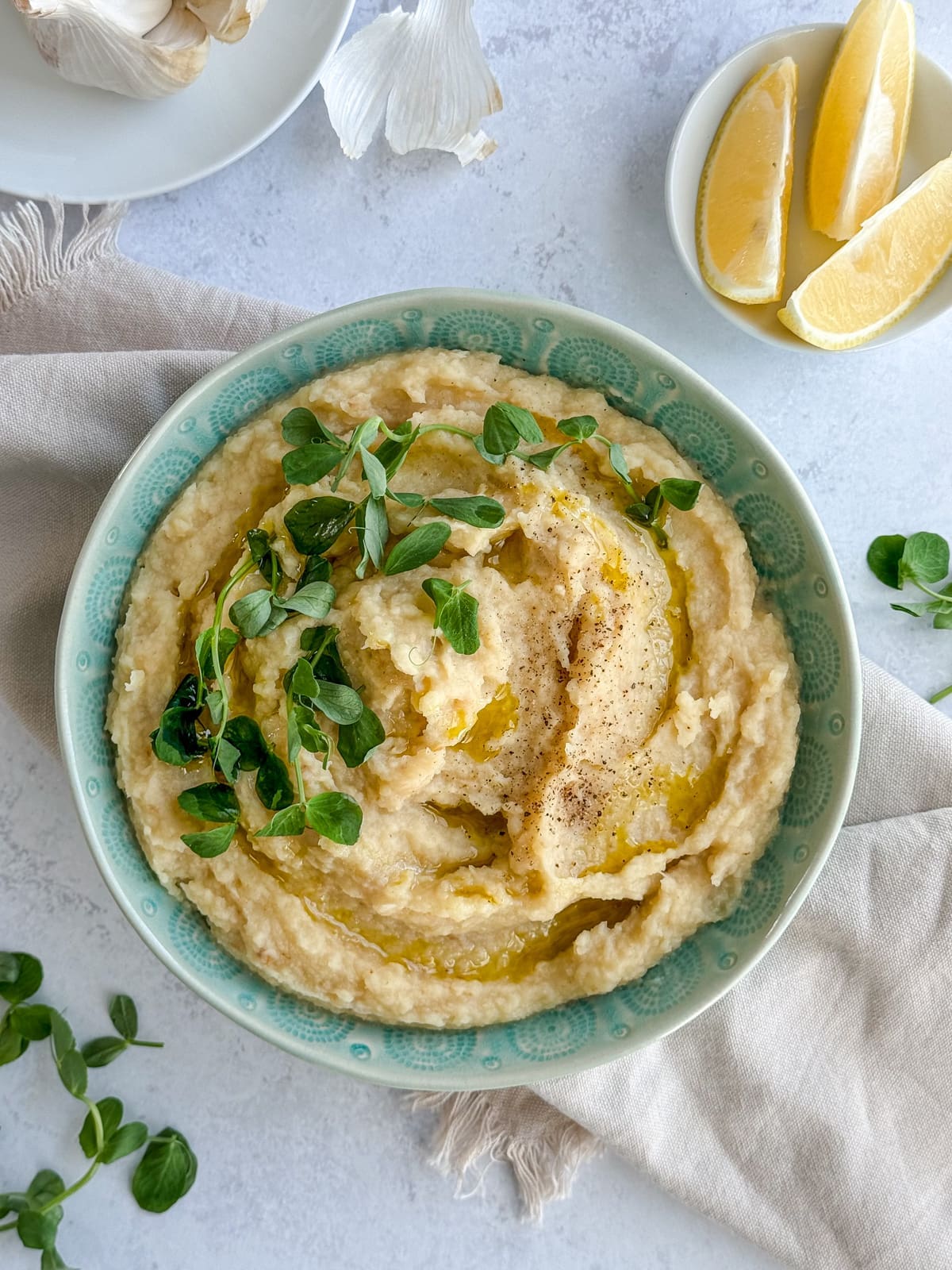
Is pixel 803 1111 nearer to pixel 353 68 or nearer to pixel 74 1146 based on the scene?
pixel 74 1146

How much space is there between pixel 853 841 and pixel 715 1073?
94 cm

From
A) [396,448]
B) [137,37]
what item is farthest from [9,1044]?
[137,37]

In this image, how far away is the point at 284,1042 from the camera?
10.9ft

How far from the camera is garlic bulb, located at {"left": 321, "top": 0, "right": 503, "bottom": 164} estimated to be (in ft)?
12.8

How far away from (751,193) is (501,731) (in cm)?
202

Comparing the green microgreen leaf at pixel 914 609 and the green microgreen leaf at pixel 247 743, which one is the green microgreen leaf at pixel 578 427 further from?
the green microgreen leaf at pixel 914 609

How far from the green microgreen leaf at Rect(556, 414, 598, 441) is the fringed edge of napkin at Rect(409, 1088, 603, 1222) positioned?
2.33m

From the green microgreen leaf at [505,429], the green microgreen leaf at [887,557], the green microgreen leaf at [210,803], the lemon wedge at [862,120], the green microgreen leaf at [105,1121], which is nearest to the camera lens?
the green microgreen leaf at [505,429]

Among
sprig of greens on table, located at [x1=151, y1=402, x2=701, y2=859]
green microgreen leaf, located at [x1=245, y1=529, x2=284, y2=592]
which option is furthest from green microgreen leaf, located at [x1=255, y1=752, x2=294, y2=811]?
green microgreen leaf, located at [x1=245, y1=529, x2=284, y2=592]

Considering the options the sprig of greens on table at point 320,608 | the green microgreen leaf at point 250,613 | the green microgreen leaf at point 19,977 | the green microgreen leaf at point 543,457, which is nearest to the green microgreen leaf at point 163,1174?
the green microgreen leaf at point 19,977

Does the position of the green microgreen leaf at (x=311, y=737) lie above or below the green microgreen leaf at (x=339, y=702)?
below

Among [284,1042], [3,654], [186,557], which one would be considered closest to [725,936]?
[284,1042]

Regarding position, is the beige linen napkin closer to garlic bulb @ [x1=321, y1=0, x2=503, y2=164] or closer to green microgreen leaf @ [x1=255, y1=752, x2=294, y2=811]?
garlic bulb @ [x1=321, y1=0, x2=503, y2=164]

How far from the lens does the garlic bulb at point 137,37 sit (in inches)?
140
